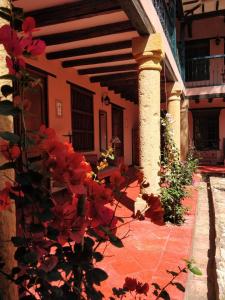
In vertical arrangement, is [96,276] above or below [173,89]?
below

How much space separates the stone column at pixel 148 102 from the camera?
15.8 ft

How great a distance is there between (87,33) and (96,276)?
192 inches

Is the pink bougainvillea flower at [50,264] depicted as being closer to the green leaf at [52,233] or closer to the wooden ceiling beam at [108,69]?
the green leaf at [52,233]

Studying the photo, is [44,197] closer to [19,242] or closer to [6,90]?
[19,242]

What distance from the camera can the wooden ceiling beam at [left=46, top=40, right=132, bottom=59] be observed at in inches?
233

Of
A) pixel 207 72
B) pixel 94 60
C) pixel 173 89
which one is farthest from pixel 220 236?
pixel 207 72

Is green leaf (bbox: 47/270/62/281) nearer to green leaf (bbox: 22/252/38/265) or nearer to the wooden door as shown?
green leaf (bbox: 22/252/38/265)

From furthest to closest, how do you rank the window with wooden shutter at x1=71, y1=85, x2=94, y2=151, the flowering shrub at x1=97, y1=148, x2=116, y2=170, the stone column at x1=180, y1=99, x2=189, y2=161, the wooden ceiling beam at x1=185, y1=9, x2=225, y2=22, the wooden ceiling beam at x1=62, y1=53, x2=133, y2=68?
the wooden ceiling beam at x1=185, y1=9, x2=225, y2=22 < the stone column at x1=180, y1=99, x2=189, y2=161 < the window with wooden shutter at x1=71, y1=85, x2=94, y2=151 < the wooden ceiling beam at x1=62, y1=53, x2=133, y2=68 < the flowering shrub at x1=97, y1=148, x2=116, y2=170

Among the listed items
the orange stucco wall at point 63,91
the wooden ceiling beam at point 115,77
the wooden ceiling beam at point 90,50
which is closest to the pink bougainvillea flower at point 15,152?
the orange stucco wall at point 63,91

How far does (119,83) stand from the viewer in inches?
386

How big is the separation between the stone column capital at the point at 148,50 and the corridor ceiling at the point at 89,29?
136 mm

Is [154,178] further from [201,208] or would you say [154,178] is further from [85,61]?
[85,61]

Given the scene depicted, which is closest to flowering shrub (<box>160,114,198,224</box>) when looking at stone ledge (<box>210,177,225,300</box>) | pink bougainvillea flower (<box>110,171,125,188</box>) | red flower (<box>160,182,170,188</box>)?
red flower (<box>160,182,170,188</box>)

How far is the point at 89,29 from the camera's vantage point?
523 cm
